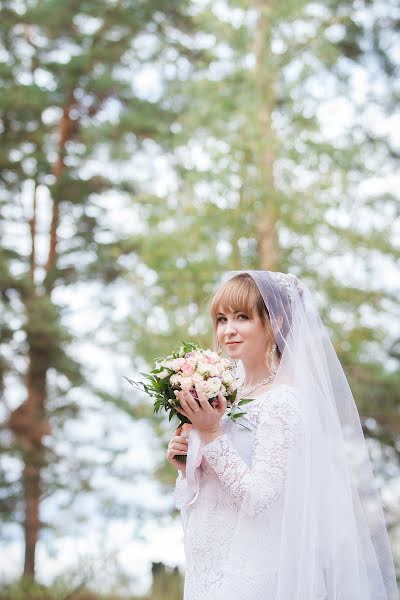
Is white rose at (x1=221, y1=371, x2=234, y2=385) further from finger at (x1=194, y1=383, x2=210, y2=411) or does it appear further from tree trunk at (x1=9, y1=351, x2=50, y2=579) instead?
tree trunk at (x1=9, y1=351, x2=50, y2=579)

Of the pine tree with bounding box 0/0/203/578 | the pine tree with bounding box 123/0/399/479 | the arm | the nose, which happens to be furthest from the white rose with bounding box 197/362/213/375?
the pine tree with bounding box 0/0/203/578

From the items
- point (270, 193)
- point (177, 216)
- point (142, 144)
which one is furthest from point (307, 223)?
point (142, 144)

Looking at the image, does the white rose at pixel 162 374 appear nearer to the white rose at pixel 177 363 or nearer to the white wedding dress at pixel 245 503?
the white rose at pixel 177 363

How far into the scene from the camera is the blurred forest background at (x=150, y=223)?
9453 mm

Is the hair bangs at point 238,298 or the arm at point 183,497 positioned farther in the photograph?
the hair bangs at point 238,298

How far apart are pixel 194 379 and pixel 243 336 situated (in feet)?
1.14

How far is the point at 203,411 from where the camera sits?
254cm

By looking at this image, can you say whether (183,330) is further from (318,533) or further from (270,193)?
(318,533)

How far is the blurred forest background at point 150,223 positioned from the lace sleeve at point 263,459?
5.30 metres

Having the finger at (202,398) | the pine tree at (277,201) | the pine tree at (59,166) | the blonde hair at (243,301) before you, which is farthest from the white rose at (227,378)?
the pine tree at (59,166)

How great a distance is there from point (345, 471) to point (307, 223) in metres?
6.77

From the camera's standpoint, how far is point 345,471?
104 inches

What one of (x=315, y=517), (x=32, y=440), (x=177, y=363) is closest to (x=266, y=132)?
(x=32, y=440)

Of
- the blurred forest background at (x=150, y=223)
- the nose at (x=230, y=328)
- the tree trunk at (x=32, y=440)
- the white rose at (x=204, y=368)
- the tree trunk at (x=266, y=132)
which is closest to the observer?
the white rose at (x=204, y=368)
